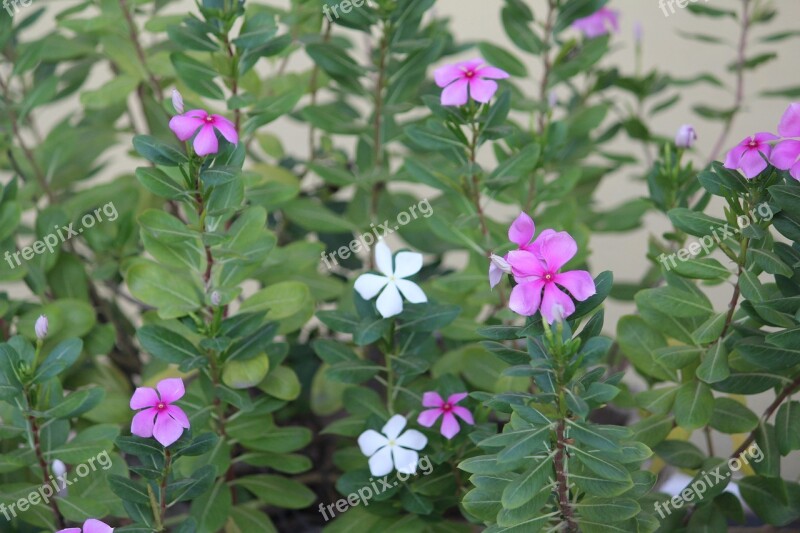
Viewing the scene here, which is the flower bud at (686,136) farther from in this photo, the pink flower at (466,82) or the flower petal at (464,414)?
the flower petal at (464,414)

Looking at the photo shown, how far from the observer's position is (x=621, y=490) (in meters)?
0.61

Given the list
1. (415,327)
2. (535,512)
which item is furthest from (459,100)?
(535,512)

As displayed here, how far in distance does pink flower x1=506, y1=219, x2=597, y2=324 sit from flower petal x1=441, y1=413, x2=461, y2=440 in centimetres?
17

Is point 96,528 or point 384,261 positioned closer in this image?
point 96,528

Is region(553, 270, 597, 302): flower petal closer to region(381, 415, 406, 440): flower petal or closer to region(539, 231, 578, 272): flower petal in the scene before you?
region(539, 231, 578, 272): flower petal

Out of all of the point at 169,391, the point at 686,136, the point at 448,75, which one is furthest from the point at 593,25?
the point at 169,391

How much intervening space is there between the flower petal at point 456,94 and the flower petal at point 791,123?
0.73ft

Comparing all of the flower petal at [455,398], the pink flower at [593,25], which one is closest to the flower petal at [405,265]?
the flower petal at [455,398]

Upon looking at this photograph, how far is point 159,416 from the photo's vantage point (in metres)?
0.64

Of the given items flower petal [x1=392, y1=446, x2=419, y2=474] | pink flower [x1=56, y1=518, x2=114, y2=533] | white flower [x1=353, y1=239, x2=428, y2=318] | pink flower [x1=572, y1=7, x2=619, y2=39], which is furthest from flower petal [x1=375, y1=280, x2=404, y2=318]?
pink flower [x1=572, y1=7, x2=619, y2=39]

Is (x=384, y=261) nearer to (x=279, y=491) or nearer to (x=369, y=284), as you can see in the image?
(x=369, y=284)

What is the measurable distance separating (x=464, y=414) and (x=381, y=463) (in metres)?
0.07

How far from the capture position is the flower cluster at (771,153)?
634mm

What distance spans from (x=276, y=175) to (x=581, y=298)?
1.69ft
